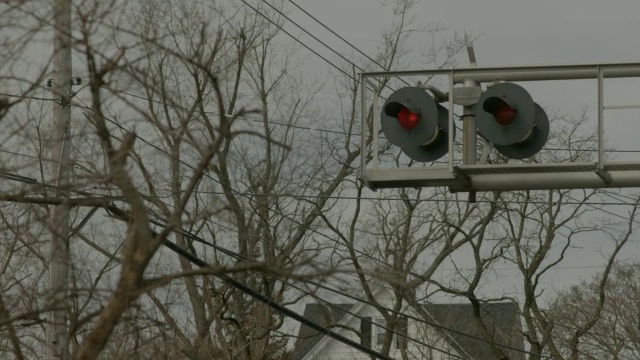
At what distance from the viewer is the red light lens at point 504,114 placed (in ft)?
36.0

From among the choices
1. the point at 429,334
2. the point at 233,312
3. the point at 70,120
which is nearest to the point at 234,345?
the point at 233,312

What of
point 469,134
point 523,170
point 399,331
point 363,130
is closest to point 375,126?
point 363,130

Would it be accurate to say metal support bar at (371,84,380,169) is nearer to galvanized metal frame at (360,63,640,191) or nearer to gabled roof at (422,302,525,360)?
galvanized metal frame at (360,63,640,191)

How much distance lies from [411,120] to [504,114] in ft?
2.43

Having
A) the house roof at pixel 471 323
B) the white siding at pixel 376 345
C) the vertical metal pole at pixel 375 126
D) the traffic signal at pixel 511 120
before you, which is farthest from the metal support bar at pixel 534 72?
the house roof at pixel 471 323

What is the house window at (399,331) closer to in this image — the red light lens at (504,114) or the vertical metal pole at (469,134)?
the vertical metal pole at (469,134)

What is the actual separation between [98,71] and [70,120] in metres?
7.56

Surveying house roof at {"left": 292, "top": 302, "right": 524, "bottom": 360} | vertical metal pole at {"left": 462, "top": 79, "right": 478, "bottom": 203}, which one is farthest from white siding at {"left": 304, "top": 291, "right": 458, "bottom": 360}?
vertical metal pole at {"left": 462, "top": 79, "right": 478, "bottom": 203}

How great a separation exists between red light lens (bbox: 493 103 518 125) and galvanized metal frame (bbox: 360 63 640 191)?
0.31 m

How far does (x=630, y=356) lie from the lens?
50.5 meters

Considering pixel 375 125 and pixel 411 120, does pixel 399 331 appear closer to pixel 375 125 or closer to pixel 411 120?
pixel 375 125

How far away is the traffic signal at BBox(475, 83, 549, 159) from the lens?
429 inches

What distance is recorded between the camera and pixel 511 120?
434 inches

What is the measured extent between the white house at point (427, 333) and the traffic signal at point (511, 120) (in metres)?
22.1
